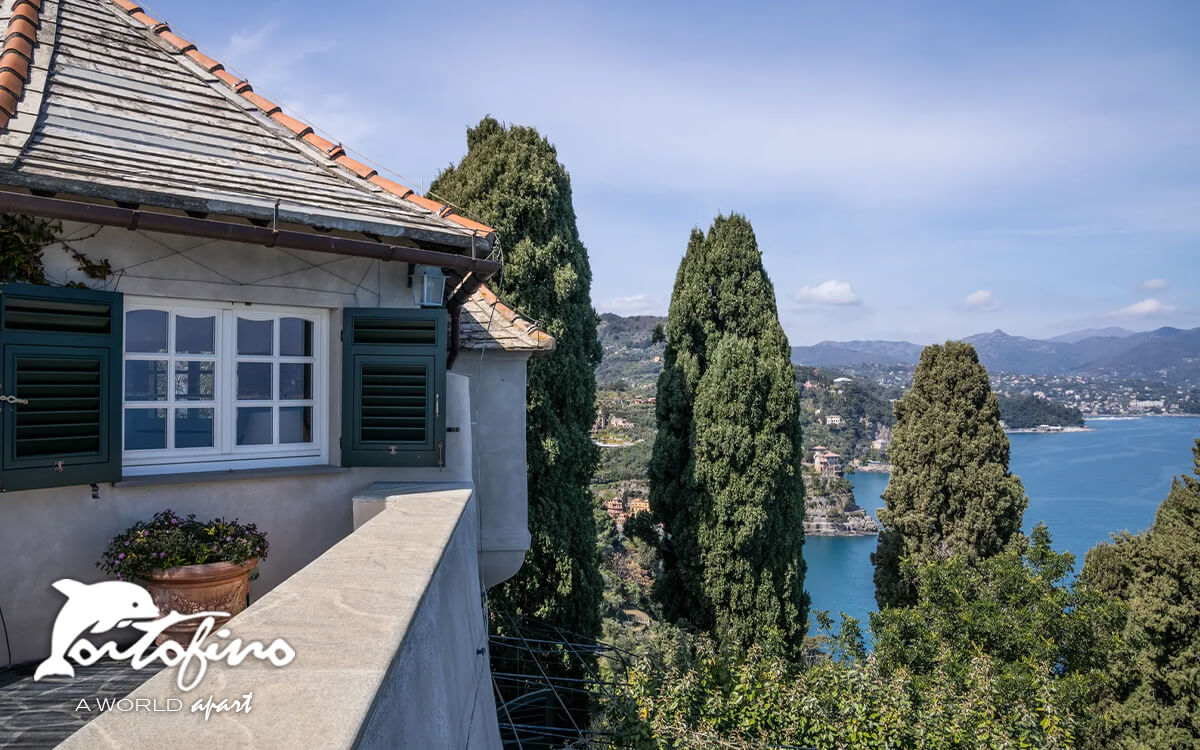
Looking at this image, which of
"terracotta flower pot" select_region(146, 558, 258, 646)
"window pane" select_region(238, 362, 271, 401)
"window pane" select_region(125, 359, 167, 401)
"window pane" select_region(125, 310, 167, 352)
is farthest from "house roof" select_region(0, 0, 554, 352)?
"terracotta flower pot" select_region(146, 558, 258, 646)

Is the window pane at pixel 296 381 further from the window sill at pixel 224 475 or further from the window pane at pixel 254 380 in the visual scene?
the window sill at pixel 224 475

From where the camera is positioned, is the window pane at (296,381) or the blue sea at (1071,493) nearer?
the window pane at (296,381)

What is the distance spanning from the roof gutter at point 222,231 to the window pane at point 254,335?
0.78 metres

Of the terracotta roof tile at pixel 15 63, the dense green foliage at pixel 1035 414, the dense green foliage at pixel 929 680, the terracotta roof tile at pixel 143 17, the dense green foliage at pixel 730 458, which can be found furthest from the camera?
the dense green foliage at pixel 1035 414

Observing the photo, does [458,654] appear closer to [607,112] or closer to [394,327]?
[394,327]

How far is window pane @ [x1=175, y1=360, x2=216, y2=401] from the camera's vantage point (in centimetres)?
581

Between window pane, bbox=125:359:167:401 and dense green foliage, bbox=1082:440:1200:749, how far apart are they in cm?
1534

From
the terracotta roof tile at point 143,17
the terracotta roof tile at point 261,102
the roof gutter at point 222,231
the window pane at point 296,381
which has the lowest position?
the window pane at point 296,381

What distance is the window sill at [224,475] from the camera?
16.0 ft

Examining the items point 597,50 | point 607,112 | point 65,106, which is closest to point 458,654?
point 65,106

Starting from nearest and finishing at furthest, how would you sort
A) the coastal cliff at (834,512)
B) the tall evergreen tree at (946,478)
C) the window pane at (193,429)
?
1. the window pane at (193,429)
2. the tall evergreen tree at (946,478)
3. the coastal cliff at (834,512)

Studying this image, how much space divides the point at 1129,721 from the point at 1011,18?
15.4 m

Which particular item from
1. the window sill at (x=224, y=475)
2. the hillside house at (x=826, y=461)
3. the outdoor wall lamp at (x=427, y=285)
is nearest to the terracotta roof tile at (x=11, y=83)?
the window sill at (x=224, y=475)

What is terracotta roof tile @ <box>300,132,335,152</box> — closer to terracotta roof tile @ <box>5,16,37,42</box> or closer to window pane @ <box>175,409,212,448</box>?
terracotta roof tile @ <box>5,16,37,42</box>
